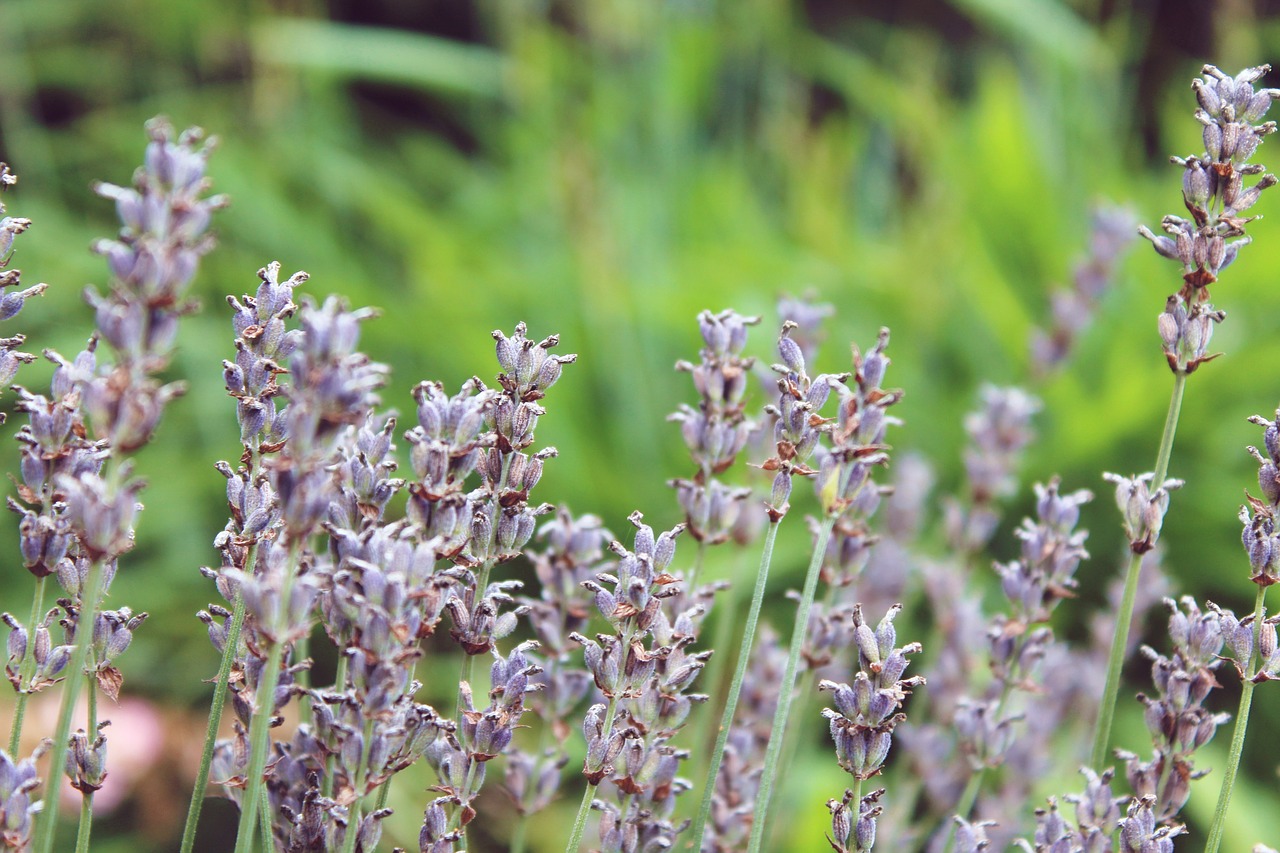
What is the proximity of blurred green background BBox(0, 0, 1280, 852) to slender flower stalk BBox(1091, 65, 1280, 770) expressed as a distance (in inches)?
40.1

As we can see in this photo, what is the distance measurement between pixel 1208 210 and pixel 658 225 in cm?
247

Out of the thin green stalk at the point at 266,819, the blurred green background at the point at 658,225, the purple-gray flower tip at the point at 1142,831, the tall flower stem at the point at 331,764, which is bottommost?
the thin green stalk at the point at 266,819

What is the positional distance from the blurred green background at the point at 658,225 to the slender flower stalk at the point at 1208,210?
1.02 m

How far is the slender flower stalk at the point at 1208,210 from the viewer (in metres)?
0.69

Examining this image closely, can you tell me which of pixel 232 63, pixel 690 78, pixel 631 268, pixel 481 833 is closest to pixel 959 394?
pixel 631 268

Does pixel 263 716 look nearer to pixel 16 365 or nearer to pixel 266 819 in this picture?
pixel 266 819

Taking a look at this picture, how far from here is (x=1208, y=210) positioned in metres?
0.70

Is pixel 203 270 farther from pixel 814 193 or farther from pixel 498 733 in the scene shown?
pixel 498 733

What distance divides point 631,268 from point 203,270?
122 cm

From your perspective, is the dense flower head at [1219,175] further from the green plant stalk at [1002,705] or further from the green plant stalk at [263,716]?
the green plant stalk at [263,716]

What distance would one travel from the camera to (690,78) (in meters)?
3.22

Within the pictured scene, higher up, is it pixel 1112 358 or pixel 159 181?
pixel 1112 358

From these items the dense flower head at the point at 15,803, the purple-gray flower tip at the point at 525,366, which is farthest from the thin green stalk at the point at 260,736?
the purple-gray flower tip at the point at 525,366

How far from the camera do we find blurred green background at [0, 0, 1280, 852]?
2443 mm
